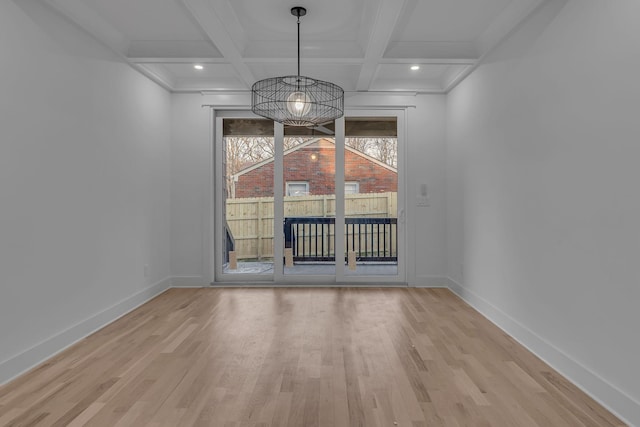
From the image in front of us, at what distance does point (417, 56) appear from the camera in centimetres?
394

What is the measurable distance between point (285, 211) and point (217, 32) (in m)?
2.54

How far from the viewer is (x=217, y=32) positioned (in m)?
3.31

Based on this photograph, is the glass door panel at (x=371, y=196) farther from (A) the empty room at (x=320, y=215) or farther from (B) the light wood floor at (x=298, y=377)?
(B) the light wood floor at (x=298, y=377)

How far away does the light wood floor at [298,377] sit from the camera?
202cm

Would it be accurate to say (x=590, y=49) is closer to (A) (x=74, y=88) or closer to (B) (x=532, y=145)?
(B) (x=532, y=145)

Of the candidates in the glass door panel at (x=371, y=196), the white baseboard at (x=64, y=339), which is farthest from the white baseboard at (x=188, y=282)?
the glass door panel at (x=371, y=196)

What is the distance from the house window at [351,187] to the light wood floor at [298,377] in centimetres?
190

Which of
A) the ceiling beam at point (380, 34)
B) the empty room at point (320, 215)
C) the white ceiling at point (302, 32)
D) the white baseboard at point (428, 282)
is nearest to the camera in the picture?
the empty room at point (320, 215)

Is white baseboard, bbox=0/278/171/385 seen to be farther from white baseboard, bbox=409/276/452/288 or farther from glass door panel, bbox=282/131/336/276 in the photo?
white baseboard, bbox=409/276/452/288

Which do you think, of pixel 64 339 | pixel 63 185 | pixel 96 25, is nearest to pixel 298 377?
pixel 64 339

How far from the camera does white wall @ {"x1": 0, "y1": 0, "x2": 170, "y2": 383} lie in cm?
251

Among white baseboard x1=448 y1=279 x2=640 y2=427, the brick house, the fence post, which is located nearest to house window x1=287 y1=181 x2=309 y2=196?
the brick house

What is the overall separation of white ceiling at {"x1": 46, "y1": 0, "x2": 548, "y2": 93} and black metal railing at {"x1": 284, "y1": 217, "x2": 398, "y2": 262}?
1893mm

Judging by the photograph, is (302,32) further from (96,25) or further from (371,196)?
(371,196)
